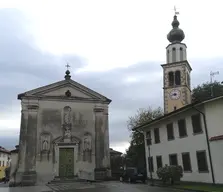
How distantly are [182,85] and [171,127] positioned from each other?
68.0 feet

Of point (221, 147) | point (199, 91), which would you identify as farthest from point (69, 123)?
point (199, 91)

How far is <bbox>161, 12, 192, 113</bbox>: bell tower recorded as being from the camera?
45688 mm

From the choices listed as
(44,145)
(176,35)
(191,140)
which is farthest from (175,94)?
(191,140)

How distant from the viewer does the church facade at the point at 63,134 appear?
3169 cm

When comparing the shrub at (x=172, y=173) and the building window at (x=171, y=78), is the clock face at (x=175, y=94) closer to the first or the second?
the building window at (x=171, y=78)

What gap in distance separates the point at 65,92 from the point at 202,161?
18346 millimetres

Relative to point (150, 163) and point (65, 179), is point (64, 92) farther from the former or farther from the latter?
point (150, 163)

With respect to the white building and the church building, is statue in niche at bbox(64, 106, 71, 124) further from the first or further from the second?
the white building

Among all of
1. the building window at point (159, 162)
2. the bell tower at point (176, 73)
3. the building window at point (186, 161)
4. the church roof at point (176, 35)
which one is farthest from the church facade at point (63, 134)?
the church roof at point (176, 35)

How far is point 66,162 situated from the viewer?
32688 millimetres

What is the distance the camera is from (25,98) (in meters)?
33.3

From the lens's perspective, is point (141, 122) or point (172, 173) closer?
point (172, 173)

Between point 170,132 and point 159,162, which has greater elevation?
point 170,132

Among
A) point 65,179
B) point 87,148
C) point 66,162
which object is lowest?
point 65,179
